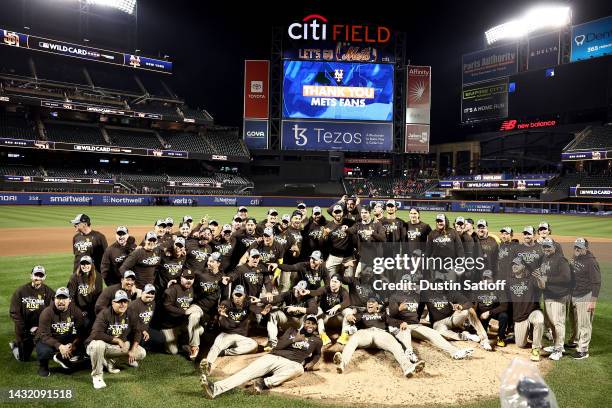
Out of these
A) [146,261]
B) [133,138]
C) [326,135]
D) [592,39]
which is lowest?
[146,261]

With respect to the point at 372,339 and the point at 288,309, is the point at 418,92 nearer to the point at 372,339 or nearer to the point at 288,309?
the point at 288,309

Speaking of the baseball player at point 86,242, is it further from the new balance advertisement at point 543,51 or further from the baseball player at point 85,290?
the new balance advertisement at point 543,51

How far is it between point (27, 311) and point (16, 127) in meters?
45.3

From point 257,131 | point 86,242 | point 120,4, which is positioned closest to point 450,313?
point 86,242

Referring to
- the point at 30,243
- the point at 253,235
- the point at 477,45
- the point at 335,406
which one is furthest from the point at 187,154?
the point at 335,406

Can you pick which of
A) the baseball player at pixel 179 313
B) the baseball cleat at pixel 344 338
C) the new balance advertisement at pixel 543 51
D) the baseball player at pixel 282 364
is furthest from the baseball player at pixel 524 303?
the new balance advertisement at pixel 543 51

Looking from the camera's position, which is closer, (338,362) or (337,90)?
(338,362)

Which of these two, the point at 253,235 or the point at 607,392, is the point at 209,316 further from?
the point at 607,392

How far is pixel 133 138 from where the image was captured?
5162cm

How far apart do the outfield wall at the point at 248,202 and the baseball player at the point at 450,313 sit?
79.3ft

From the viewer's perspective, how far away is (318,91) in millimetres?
51594

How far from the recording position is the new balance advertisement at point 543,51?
47.9 m

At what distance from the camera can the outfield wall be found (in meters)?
37.6

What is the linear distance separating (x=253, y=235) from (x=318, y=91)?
4454 cm
